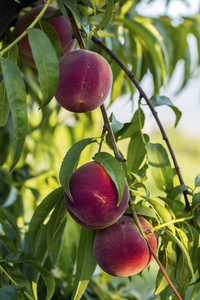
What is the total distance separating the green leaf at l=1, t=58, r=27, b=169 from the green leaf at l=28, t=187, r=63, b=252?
17cm

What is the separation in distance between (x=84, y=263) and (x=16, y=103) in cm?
26

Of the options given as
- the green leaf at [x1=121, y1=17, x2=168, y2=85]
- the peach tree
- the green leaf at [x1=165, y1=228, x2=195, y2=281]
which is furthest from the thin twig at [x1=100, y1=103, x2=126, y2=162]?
the green leaf at [x1=121, y1=17, x2=168, y2=85]

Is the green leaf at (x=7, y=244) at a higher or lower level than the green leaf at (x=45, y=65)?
lower

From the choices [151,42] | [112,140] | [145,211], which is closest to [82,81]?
[112,140]

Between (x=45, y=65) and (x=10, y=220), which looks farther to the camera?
(x=10, y=220)

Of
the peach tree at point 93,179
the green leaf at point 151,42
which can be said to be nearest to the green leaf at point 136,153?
the peach tree at point 93,179

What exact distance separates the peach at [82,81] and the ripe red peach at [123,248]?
0.14 metres

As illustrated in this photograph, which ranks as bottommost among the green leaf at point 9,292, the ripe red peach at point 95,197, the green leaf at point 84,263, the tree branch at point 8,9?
the green leaf at point 84,263

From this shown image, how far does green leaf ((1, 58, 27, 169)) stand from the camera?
1.17 ft

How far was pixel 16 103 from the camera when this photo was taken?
0.37 metres

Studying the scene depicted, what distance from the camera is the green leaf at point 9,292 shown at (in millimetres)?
455

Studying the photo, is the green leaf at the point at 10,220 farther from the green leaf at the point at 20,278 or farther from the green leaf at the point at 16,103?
the green leaf at the point at 16,103

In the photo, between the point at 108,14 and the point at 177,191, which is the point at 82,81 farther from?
the point at 177,191

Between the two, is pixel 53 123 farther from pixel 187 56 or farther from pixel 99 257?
pixel 99 257
